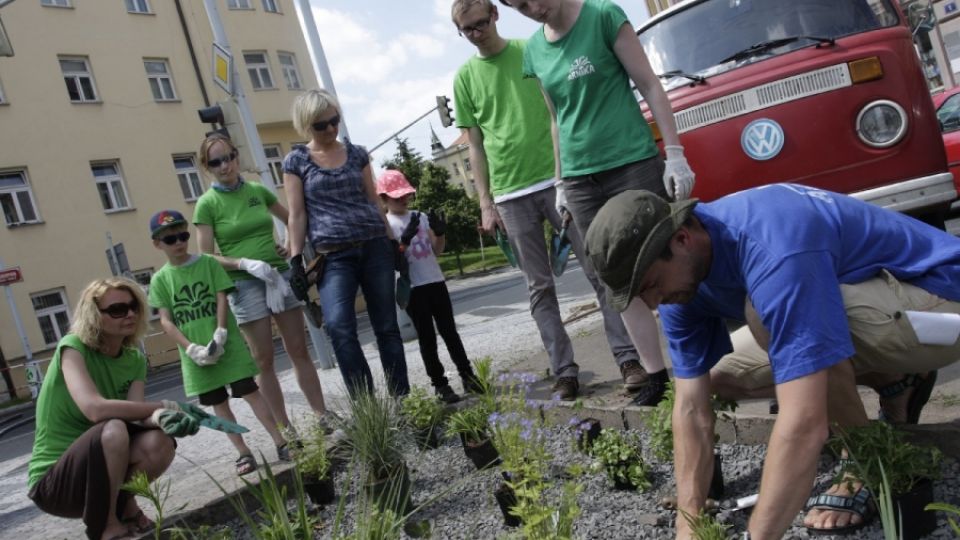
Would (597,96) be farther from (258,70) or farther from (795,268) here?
(258,70)

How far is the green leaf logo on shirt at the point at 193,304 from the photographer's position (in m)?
4.20

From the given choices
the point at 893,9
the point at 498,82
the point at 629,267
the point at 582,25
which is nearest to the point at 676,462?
the point at 629,267

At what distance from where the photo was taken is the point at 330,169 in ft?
14.1

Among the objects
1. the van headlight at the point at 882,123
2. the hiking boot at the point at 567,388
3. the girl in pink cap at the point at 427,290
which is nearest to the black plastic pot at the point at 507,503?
the hiking boot at the point at 567,388

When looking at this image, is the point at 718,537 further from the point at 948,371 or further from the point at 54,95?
the point at 54,95

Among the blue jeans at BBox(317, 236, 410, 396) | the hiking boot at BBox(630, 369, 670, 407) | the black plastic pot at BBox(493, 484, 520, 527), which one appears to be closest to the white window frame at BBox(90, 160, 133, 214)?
the blue jeans at BBox(317, 236, 410, 396)

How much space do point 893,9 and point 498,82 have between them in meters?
2.53

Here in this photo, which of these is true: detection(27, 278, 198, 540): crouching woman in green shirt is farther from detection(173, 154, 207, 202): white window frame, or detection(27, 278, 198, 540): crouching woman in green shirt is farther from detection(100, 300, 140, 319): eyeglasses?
detection(173, 154, 207, 202): white window frame

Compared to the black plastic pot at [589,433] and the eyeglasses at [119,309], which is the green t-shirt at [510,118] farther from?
the eyeglasses at [119,309]

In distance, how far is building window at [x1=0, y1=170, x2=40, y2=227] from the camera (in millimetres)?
20703

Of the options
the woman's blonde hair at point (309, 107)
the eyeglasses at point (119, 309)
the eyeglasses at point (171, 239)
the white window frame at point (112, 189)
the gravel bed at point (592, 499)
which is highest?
the white window frame at point (112, 189)

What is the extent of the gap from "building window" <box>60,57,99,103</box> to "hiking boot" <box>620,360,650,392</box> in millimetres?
22592

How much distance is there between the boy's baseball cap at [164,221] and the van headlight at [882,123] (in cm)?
364

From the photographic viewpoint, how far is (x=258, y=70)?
27.1 metres
